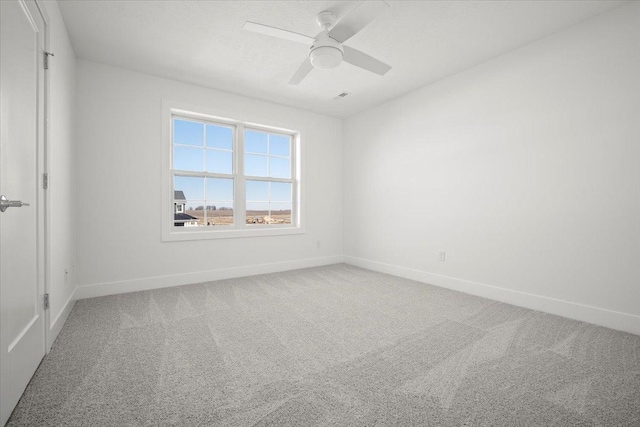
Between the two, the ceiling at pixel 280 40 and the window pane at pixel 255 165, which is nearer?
the ceiling at pixel 280 40

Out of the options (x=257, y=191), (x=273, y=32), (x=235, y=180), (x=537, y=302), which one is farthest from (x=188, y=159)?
(x=537, y=302)

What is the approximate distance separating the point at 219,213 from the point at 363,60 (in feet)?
9.29

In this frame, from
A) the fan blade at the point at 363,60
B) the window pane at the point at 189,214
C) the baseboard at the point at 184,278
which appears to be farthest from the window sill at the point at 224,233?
the fan blade at the point at 363,60

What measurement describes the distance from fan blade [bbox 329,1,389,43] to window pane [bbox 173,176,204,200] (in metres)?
2.72

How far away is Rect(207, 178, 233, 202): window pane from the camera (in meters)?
4.05

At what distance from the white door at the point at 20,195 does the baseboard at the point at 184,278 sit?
1.51 metres

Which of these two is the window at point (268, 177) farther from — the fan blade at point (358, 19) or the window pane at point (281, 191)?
the fan blade at point (358, 19)

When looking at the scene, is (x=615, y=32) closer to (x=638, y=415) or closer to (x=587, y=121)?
(x=587, y=121)

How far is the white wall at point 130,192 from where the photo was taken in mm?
3127

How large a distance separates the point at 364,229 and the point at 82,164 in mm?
3858

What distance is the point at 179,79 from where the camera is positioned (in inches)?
142

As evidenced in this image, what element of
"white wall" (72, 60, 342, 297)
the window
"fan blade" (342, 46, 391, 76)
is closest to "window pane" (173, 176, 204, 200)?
"white wall" (72, 60, 342, 297)

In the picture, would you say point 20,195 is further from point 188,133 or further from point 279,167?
point 279,167

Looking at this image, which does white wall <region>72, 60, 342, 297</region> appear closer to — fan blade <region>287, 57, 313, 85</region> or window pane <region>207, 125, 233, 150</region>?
window pane <region>207, 125, 233, 150</region>
